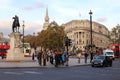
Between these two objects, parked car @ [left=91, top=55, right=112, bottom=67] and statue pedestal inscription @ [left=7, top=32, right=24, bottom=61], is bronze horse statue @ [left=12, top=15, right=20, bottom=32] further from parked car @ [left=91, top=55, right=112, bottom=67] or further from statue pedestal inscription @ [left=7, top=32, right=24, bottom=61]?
parked car @ [left=91, top=55, right=112, bottom=67]

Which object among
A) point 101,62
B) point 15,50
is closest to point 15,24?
point 15,50

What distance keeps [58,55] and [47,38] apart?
99.0 m

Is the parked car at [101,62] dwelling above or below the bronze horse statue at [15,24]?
below

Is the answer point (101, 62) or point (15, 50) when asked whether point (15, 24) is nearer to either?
point (15, 50)

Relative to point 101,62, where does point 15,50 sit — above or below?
above

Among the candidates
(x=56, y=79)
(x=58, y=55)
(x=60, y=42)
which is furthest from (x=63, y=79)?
(x=60, y=42)

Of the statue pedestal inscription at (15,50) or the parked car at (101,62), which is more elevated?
the statue pedestal inscription at (15,50)

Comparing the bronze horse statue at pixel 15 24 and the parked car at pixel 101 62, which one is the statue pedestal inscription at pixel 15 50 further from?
the parked car at pixel 101 62

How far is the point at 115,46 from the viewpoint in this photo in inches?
3484

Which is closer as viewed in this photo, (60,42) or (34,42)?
(60,42)

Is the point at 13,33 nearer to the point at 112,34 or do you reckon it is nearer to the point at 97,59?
the point at 97,59

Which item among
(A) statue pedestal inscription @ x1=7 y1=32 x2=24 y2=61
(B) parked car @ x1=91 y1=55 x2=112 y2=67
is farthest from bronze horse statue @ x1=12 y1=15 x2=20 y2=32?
(B) parked car @ x1=91 y1=55 x2=112 y2=67

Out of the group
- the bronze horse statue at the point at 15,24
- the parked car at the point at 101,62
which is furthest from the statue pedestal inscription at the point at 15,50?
the parked car at the point at 101,62

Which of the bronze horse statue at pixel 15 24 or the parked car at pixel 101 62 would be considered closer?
the parked car at pixel 101 62
